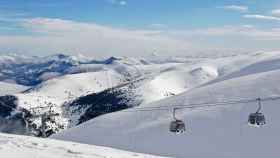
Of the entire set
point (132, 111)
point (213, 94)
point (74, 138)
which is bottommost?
point (74, 138)

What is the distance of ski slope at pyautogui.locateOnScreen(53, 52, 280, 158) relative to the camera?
4453 cm

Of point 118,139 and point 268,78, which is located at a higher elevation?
point 268,78

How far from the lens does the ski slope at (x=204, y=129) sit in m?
44.5

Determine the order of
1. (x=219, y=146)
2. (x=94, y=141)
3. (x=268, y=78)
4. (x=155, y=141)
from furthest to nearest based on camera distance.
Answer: (x=268, y=78) → (x=94, y=141) → (x=155, y=141) → (x=219, y=146)

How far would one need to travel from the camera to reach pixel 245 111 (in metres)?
55.7

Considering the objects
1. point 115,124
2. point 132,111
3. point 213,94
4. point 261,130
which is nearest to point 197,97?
point 213,94

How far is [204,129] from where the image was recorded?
2037 inches

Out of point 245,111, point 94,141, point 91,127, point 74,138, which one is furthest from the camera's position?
point 91,127

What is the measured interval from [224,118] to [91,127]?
74.0 ft

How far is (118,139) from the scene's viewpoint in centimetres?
5691

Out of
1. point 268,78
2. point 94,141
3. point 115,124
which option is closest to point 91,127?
point 115,124

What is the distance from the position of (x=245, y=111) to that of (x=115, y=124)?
1962 cm

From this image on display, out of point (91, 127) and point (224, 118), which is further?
point (91, 127)

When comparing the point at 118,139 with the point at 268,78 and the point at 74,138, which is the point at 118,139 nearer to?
the point at 74,138
